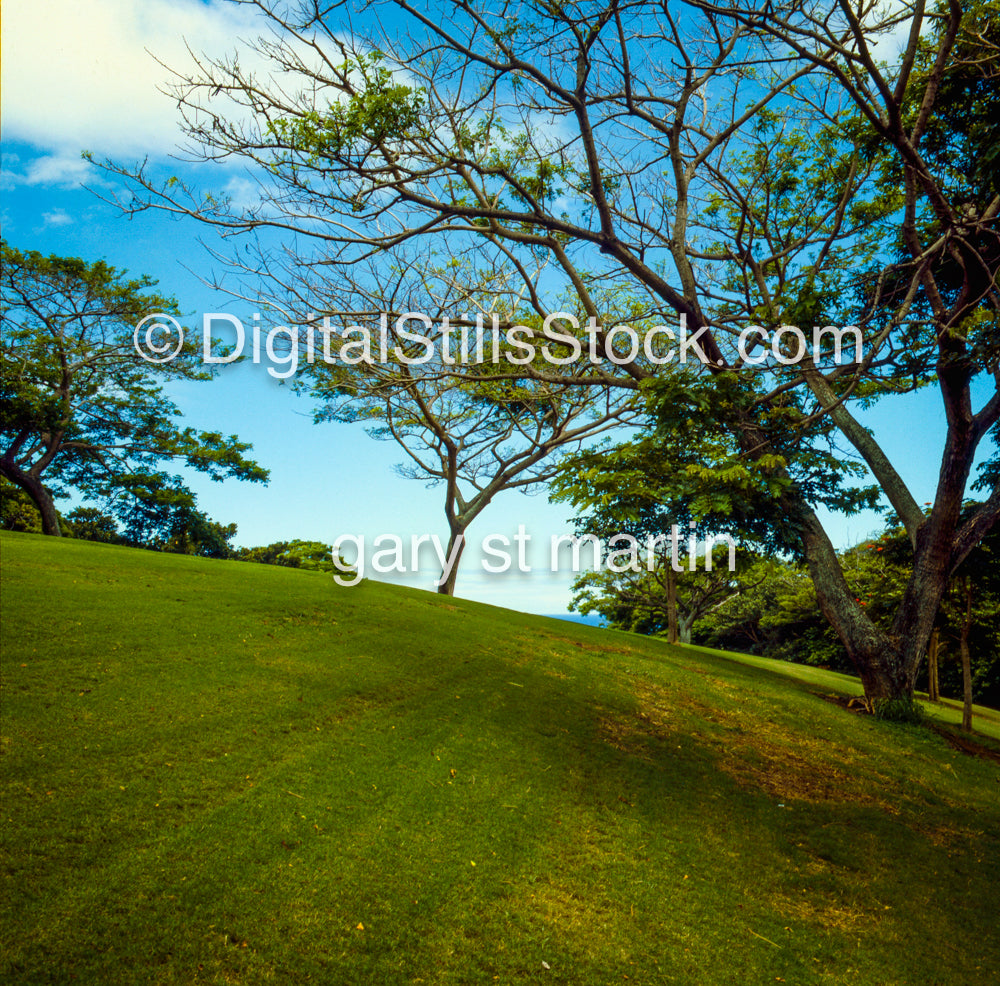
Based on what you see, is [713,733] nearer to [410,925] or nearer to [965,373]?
[410,925]

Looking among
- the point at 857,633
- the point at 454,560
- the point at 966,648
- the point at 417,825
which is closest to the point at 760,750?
the point at 857,633

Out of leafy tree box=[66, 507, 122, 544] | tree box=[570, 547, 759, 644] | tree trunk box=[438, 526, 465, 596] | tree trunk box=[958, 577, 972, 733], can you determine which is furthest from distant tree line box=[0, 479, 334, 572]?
tree trunk box=[958, 577, 972, 733]

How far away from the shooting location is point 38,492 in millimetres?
21891

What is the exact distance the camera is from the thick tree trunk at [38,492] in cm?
2111

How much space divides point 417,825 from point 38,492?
77.8 ft

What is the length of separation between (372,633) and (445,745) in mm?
3484

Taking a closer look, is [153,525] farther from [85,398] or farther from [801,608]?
[801,608]

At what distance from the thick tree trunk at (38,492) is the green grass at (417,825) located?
16.7 m

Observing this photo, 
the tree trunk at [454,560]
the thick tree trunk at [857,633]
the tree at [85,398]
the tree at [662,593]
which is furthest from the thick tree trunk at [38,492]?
the thick tree trunk at [857,633]

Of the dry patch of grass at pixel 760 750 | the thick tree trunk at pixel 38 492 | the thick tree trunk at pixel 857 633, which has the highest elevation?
the thick tree trunk at pixel 38 492

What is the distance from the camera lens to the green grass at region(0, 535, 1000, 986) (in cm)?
292

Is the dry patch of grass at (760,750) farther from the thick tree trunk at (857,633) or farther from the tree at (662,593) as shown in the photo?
the tree at (662,593)

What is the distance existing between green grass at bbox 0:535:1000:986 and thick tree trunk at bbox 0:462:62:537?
54.8 ft

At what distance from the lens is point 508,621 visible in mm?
13016
